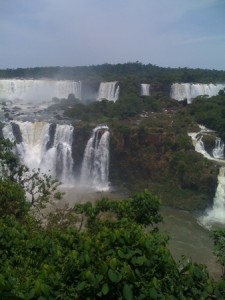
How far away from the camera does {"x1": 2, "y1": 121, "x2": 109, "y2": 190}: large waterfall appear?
2880cm

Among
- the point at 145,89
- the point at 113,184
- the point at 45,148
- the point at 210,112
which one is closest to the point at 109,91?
the point at 145,89

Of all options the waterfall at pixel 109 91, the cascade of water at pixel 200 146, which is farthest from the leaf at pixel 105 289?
the waterfall at pixel 109 91

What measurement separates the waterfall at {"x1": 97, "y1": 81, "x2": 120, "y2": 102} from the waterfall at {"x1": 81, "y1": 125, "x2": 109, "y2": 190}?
56.4 ft

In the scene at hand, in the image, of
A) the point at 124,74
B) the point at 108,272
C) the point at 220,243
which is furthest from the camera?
the point at 124,74

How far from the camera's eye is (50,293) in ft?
13.0

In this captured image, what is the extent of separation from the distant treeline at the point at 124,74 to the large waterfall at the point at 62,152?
19853 mm

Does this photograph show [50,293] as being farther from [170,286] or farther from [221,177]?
[221,177]

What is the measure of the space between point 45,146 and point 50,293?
2615 cm

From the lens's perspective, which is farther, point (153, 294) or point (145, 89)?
point (145, 89)

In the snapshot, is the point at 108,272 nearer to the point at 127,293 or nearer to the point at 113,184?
the point at 127,293

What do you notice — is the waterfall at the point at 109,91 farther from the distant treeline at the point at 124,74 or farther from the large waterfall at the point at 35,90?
the large waterfall at the point at 35,90

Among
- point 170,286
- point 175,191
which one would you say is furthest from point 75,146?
point 170,286

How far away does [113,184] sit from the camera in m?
28.7

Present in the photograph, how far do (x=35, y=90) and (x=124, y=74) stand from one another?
74.9 feet
